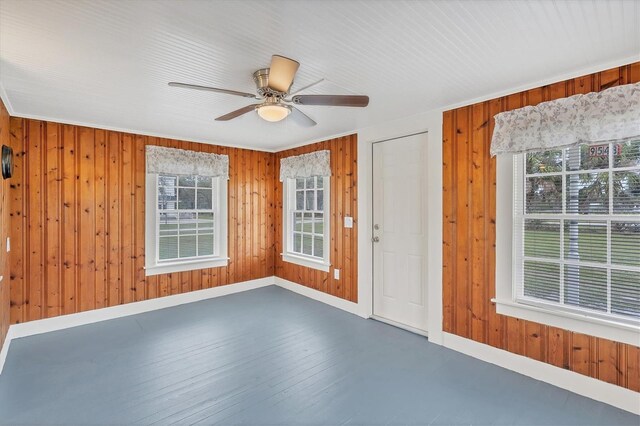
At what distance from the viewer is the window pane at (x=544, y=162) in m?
2.47

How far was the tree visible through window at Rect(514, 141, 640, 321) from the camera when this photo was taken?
2174mm

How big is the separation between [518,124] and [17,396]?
4.23 m

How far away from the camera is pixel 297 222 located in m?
5.16

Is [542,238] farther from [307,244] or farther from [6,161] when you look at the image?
[6,161]

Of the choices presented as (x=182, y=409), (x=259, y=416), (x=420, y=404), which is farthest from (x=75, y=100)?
(x=420, y=404)

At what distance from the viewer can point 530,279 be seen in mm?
2629

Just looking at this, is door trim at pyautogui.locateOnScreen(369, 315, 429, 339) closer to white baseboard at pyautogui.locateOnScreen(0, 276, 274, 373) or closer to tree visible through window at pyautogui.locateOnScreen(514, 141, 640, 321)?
tree visible through window at pyautogui.locateOnScreen(514, 141, 640, 321)

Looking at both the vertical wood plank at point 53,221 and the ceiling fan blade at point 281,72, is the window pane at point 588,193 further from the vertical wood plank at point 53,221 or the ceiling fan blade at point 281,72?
the vertical wood plank at point 53,221

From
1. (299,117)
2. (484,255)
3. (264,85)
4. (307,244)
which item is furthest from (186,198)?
(484,255)

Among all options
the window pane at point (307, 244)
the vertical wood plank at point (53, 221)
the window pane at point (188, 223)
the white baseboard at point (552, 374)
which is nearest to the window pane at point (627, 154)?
the white baseboard at point (552, 374)

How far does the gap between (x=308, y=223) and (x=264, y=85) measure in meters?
2.86

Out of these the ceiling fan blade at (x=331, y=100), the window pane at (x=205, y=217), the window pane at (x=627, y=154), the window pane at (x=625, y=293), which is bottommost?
the window pane at (x=625, y=293)

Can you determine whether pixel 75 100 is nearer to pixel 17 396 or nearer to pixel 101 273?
pixel 101 273

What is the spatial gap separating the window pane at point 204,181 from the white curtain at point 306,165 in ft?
3.61
